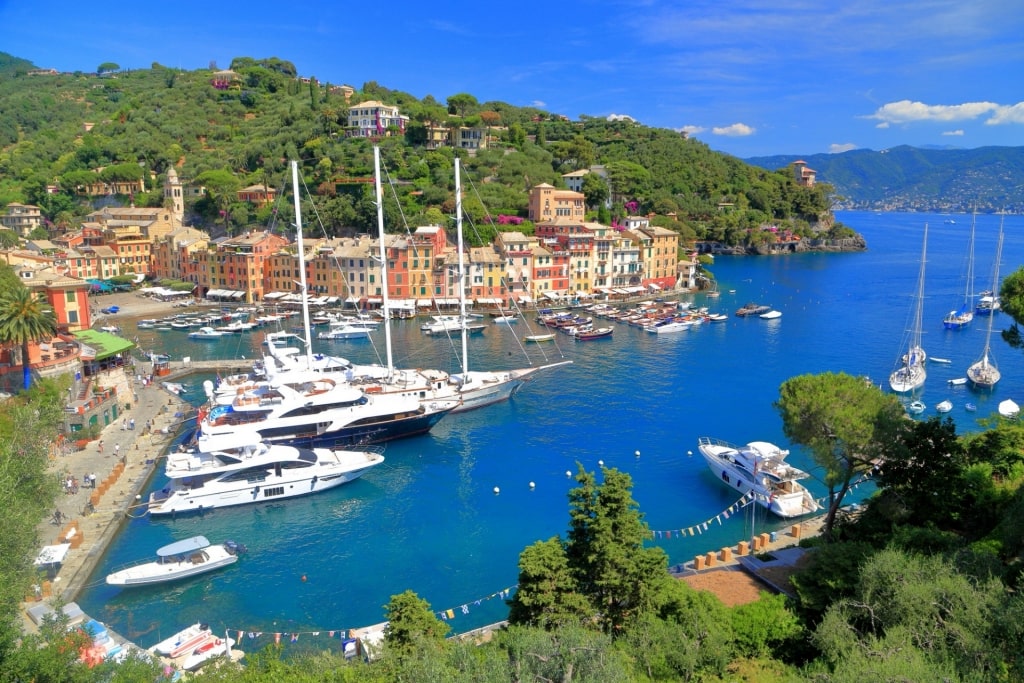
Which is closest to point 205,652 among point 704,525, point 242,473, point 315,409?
point 242,473

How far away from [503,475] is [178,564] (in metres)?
11.4

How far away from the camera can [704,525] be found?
2105cm

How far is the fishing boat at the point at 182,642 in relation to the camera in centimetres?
1469

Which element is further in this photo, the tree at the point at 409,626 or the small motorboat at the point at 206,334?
the small motorboat at the point at 206,334

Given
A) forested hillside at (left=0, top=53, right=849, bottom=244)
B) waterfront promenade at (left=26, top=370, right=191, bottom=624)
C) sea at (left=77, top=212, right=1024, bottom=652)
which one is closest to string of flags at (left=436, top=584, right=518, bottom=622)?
sea at (left=77, top=212, right=1024, bottom=652)

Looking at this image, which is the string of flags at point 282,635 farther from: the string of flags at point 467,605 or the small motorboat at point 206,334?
the small motorboat at point 206,334

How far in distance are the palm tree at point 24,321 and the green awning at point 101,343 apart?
108 inches

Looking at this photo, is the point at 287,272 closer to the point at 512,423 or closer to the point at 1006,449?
the point at 512,423

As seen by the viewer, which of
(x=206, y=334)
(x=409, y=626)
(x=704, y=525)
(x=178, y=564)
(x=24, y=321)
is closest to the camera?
(x=409, y=626)

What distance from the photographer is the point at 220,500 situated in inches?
885

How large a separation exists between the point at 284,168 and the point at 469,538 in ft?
249

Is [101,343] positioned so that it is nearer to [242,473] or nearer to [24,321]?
[24,321]

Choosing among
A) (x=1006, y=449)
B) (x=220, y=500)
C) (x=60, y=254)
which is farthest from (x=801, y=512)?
(x=60, y=254)

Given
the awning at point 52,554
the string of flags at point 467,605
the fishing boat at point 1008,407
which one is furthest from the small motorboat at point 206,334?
the fishing boat at point 1008,407
